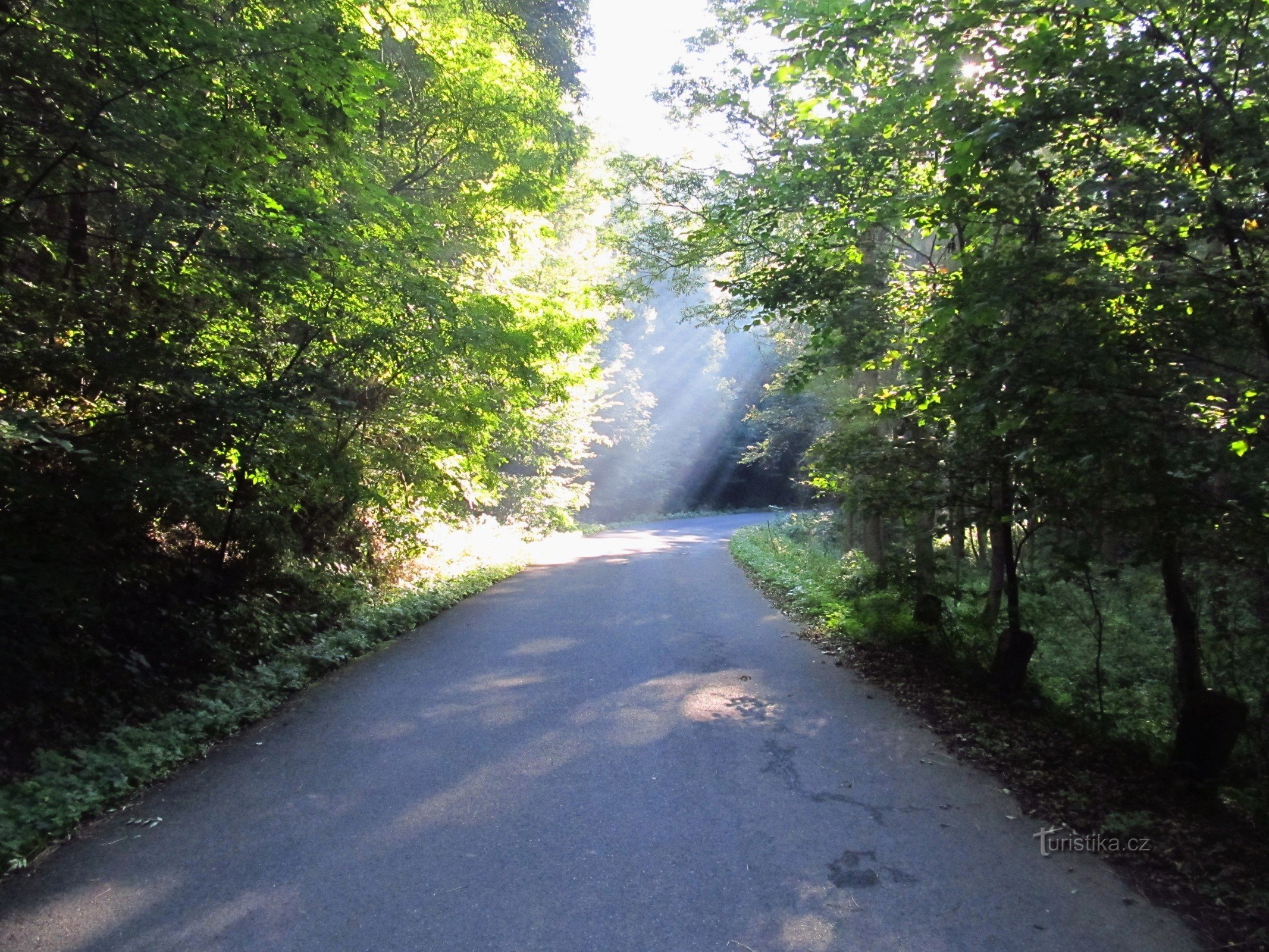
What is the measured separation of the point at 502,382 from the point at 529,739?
616 centimetres

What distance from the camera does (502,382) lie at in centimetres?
1107

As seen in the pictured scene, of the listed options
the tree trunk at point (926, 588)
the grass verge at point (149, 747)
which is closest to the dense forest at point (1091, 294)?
the tree trunk at point (926, 588)

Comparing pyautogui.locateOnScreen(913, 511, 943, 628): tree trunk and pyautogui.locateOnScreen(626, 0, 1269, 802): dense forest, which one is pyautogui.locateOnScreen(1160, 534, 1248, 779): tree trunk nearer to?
pyautogui.locateOnScreen(626, 0, 1269, 802): dense forest

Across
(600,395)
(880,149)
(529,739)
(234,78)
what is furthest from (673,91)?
(600,395)

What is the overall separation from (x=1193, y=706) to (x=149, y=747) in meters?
7.37

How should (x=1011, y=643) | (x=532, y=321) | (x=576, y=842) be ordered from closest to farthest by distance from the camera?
1. (x=576, y=842)
2. (x=1011, y=643)
3. (x=532, y=321)

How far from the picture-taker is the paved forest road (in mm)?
3504

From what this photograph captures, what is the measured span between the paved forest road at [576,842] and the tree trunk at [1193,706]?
59.0 inches

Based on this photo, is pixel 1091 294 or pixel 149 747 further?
pixel 149 747

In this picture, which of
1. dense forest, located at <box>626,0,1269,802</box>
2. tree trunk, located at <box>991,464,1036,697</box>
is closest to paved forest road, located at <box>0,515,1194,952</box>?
tree trunk, located at <box>991,464,1036,697</box>

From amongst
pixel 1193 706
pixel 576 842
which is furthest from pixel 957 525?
pixel 576 842

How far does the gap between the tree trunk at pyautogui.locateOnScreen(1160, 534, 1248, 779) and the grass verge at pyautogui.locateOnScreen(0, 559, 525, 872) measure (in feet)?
22.3

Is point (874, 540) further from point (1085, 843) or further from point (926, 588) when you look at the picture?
point (1085, 843)

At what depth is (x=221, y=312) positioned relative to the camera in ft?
23.5
